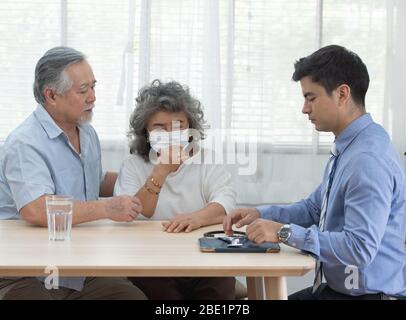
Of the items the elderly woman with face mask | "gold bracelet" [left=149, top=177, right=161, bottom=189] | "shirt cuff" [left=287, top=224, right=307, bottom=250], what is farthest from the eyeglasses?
"gold bracelet" [left=149, top=177, right=161, bottom=189]

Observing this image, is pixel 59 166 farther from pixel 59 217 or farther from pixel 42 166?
pixel 59 217

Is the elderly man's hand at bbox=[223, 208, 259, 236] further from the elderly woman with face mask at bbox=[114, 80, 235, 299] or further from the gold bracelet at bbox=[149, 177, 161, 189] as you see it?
the gold bracelet at bbox=[149, 177, 161, 189]

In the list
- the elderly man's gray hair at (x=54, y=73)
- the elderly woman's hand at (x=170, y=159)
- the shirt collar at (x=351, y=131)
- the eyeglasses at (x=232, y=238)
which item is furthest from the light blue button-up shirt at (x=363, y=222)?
the elderly man's gray hair at (x=54, y=73)

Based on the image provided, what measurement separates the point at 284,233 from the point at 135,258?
0.39 m

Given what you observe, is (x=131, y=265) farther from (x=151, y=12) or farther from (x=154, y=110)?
(x=151, y=12)

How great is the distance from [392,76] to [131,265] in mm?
2003

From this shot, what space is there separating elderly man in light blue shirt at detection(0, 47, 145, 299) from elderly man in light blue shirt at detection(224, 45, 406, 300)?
45cm

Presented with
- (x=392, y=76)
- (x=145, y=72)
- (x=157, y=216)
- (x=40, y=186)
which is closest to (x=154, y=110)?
(x=157, y=216)

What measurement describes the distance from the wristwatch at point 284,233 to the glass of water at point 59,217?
590mm

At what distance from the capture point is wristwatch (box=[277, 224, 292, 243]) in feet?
6.02

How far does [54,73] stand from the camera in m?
2.40

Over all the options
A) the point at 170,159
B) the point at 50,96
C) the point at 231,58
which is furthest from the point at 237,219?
the point at 231,58

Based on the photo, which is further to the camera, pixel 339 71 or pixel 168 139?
pixel 168 139

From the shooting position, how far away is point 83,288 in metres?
2.26
